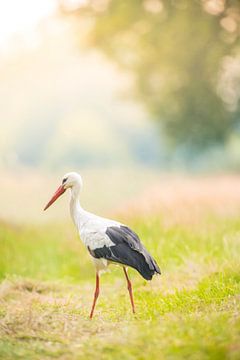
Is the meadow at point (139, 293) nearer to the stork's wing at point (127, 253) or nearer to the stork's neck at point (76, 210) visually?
the stork's wing at point (127, 253)

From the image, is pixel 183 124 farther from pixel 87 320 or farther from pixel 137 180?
pixel 87 320

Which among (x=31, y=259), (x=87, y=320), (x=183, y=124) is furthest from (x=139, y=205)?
(x=183, y=124)

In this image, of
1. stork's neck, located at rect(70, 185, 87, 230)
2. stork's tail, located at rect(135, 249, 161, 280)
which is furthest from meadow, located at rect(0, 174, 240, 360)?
stork's neck, located at rect(70, 185, 87, 230)

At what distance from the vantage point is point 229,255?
29.0 feet

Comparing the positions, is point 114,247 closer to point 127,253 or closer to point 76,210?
point 127,253

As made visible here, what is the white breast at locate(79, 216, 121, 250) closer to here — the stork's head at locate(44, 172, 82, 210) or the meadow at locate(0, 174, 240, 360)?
the stork's head at locate(44, 172, 82, 210)

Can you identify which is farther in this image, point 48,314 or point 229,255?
point 229,255

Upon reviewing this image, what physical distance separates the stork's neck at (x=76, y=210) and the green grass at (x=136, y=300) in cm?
83

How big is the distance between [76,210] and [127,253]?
2.92 ft

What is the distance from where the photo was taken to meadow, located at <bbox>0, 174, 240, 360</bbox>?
546cm

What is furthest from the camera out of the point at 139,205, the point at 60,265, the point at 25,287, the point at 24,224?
the point at 24,224

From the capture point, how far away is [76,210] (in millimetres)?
7059

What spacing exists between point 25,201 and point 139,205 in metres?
7.03

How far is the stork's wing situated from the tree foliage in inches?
624
